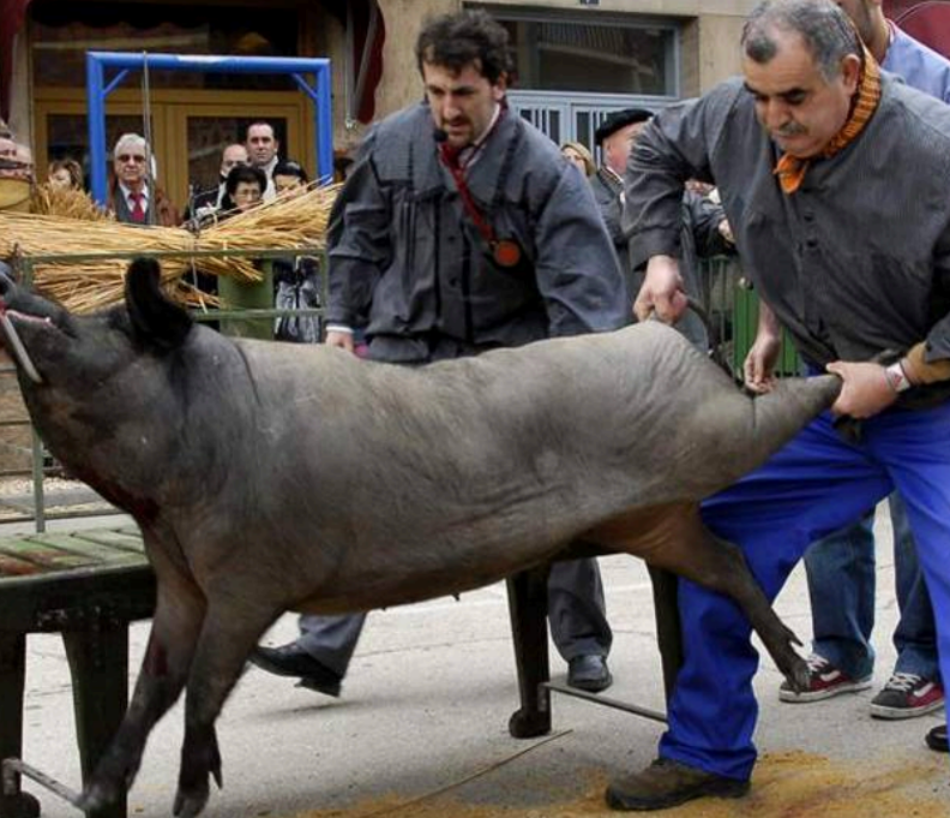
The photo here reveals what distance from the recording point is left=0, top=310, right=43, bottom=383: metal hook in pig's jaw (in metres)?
3.50

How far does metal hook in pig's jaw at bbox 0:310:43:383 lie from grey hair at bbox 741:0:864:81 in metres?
1.66

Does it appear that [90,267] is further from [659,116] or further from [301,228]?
[659,116]

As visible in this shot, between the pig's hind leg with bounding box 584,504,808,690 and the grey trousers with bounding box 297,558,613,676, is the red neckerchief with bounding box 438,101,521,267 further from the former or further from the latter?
the grey trousers with bounding box 297,558,613,676

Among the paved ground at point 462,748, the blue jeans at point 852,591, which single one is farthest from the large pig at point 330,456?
the blue jeans at point 852,591

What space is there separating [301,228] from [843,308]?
5.09 metres

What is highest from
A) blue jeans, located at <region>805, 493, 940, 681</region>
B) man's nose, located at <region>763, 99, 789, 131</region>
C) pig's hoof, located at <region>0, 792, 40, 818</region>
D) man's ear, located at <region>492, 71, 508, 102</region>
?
man's ear, located at <region>492, 71, 508, 102</region>

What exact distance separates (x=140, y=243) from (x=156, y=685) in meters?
5.02

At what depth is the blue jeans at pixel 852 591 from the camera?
5.77 meters

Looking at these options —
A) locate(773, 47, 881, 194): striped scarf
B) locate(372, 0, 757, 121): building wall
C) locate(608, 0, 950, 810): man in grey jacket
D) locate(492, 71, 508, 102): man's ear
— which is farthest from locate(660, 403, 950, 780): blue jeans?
locate(372, 0, 757, 121): building wall

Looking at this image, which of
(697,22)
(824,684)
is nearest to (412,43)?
(697,22)

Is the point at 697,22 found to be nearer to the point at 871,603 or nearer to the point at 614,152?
the point at 614,152

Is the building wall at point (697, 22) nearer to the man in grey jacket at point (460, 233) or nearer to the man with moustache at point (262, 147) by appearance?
the man with moustache at point (262, 147)

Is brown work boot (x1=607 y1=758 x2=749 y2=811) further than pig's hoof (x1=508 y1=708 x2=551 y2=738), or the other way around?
pig's hoof (x1=508 y1=708 x2=551 y2=738)

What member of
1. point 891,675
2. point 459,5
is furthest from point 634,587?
point 459,5
